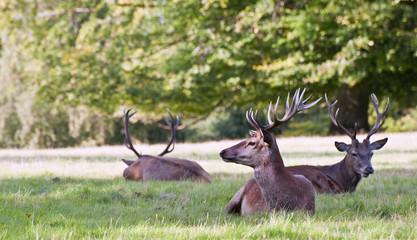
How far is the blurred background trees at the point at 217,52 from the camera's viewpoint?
693 inches

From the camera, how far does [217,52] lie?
19781mm

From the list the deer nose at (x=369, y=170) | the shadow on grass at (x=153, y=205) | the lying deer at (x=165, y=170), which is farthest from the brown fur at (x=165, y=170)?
the deer nose at (x=369, y=170)

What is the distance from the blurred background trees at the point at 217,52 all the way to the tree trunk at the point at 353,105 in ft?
0.13

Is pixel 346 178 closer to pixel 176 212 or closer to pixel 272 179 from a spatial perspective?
pixel 272 179

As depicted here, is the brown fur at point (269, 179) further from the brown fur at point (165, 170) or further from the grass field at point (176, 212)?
the brown fur at point (165, 170)

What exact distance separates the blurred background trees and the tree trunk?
4 cm

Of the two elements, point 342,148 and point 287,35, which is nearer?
point 342,148

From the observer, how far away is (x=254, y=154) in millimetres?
5141

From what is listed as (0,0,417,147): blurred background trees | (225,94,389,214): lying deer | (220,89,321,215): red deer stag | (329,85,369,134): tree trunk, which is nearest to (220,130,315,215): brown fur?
(220,89,321,215): red deer stag

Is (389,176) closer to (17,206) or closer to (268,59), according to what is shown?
(17,206)

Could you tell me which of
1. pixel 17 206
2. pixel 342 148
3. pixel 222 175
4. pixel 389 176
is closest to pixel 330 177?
pixel 342 148

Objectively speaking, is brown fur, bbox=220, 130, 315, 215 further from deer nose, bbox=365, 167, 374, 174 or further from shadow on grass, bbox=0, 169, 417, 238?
deer nose, bbox=365, 167, 374, 174

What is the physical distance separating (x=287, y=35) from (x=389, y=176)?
1102 cm

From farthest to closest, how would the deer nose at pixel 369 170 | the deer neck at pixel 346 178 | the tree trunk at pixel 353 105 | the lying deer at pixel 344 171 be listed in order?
the tree trunk at pixel 353 105 < the deer neck at pixel 346 178 < the lying deer at pixel 344 171 < the deer nose at pixel 369 170
